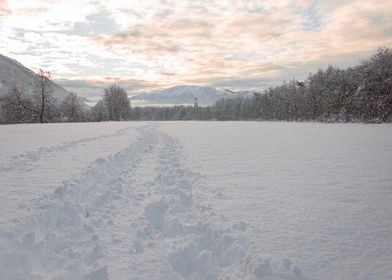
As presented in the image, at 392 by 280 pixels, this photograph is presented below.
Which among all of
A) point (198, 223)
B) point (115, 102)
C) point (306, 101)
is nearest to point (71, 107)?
point (115, 102)

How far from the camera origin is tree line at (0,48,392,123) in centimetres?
5338

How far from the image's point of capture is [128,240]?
5199 mm

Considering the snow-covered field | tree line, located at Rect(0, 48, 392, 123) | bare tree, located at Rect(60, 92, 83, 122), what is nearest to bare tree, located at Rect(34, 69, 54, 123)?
tree line, located at Rect(0, 48, 392, 123)

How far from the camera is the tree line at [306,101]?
53.4 meters

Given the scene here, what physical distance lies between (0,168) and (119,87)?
82.8 meters

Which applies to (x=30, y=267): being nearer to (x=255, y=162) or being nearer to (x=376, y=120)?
(x=255, y=162)

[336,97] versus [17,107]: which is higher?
[336,97]

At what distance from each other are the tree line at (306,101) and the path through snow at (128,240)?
5425 cm

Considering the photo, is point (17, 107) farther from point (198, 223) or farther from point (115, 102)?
point (198, 223)

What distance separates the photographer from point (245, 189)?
25.2 feet

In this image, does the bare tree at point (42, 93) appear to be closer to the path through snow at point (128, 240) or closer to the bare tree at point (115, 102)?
the bare tree at point (115, 102)

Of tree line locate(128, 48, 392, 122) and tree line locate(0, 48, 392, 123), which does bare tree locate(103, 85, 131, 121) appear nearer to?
tree line locate(0, 48, 392, 123)

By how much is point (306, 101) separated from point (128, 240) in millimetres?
81204

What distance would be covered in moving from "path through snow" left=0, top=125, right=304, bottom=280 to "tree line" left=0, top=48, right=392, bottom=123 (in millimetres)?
54246
